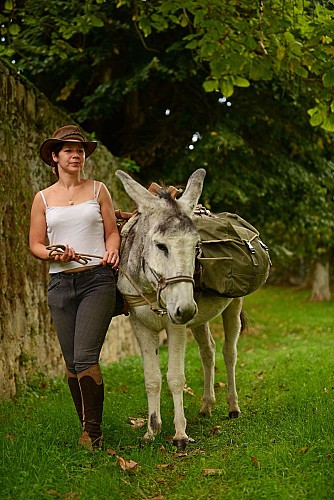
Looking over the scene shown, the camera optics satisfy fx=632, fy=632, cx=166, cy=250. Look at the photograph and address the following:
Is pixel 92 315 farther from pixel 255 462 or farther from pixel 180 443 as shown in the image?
pixel 255 462

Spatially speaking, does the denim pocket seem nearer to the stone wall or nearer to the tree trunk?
the stone wall

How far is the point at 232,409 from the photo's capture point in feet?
20.5

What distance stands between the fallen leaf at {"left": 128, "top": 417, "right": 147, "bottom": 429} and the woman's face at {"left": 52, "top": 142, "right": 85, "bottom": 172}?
2413mm

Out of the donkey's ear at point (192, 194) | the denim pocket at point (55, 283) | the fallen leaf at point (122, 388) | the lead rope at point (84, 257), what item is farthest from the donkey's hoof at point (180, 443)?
the fallen leaf at point (122, 388)

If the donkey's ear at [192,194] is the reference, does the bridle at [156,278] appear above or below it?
below

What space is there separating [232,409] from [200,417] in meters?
0.33

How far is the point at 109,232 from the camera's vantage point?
4969mm

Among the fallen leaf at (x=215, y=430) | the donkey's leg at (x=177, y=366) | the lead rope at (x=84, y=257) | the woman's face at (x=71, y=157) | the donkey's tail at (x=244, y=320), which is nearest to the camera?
the lead rope at (x=84, y=257)

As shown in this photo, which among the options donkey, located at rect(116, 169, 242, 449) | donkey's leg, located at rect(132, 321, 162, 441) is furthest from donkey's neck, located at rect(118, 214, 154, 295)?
donkey's leg, located at rect(132, 321, 162, 441)

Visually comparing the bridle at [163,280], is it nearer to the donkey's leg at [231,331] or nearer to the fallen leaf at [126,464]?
the fallen leaf at [126,464]

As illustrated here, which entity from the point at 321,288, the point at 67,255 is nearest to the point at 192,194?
the point at 67,255

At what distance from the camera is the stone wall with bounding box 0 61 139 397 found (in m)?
6.74

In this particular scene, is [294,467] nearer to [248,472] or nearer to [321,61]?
[248,472]

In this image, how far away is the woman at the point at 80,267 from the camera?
4.74 metres
